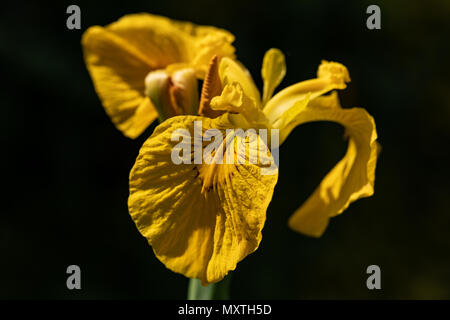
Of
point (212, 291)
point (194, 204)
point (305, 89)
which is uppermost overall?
point (305, 89)

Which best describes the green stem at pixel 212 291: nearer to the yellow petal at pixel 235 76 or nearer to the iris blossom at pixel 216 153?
the iris blossom at pixel 216 153

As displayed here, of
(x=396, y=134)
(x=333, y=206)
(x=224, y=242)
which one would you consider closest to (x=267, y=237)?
(x=396, y=134)

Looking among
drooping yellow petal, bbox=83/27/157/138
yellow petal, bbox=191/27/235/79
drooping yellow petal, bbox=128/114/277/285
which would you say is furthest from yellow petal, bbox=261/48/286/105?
drooping yellow petal, bbox=83/27/157/138

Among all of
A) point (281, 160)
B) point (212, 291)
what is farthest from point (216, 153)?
point (281, 160)

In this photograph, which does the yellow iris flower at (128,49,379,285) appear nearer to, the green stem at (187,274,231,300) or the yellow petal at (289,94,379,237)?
the yellow petal at (289,94,379,237)

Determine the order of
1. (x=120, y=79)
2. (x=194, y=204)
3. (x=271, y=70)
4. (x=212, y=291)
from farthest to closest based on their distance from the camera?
(x=120, y=79), (x=271, y=70), (x=212, y=291), (x=194, y=204)

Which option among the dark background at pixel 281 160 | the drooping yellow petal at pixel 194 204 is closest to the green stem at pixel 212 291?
the drooping yellow petal at pixel 194 204

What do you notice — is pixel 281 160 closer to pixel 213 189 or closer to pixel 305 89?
pixel 305 89
